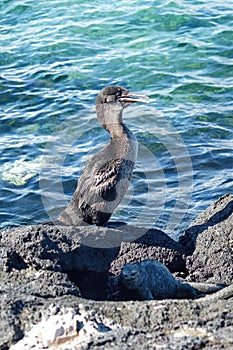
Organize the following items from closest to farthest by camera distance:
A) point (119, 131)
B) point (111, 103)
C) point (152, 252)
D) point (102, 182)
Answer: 1. point (152, 252)
2. point (102, 182)
3. point (119, 131)
4. point (111, 103)

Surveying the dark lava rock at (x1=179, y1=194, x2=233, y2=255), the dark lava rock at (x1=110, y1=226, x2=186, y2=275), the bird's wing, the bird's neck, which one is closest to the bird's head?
the bird's neck

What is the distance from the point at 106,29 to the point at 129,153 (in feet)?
27.1

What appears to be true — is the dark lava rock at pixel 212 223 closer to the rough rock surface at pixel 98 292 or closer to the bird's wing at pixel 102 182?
the rough rock surface at pixel 98 292

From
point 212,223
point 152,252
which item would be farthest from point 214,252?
point 152,252

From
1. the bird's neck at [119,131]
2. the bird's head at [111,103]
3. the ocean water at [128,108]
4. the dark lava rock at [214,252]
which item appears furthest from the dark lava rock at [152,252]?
the ocean water at [128,108]

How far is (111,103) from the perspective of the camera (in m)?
7.98

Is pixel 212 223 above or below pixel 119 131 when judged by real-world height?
below

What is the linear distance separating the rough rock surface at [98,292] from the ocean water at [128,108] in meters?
1.92

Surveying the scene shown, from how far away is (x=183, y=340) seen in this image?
436cm

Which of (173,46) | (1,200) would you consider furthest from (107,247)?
(173,46)

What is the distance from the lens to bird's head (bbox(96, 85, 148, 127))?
313 inches

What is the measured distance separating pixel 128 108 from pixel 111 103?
4338mm

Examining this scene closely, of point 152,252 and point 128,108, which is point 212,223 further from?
point 128,108

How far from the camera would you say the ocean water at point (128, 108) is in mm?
9844
